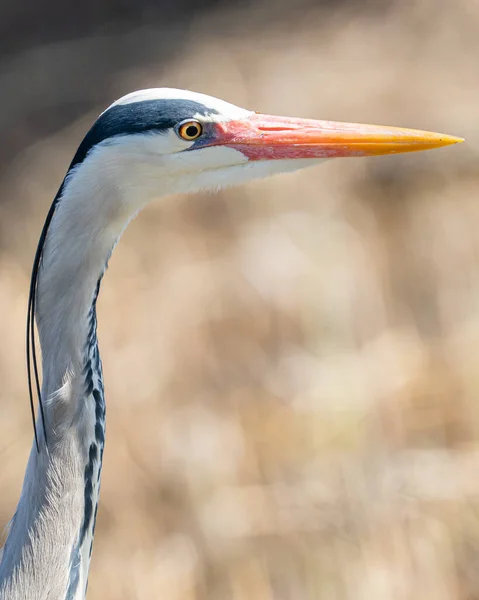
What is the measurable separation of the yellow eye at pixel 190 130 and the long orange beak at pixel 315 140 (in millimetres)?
28

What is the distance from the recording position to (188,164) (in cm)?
121

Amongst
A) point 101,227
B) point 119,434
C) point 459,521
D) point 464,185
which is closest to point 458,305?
point 464,185

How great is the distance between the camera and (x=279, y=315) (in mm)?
2715

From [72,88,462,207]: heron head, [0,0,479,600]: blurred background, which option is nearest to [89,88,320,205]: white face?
[72,88,462,207]: heron head

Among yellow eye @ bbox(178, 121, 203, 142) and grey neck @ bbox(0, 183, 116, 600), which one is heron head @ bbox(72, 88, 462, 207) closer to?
yellow eye @ bbox(178, 121, 203, 142)

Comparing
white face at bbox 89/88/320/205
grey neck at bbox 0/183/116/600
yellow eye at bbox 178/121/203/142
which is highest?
yellow eye at bbox 178/121/203/142

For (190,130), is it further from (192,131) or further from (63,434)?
(63,434)

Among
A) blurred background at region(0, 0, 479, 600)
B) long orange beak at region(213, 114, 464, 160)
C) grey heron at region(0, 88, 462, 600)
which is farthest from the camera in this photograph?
blurred background at region(0, 0, 479, 600)

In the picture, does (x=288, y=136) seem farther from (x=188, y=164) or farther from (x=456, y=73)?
(x=456, y=73)

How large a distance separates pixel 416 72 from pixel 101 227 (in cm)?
259

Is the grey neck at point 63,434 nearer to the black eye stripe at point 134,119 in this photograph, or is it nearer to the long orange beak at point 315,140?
the black eye stripe at point 134,119

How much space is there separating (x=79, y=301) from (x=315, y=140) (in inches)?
15.4

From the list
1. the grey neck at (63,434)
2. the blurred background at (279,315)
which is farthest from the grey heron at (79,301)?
the blurred background at (279,315)

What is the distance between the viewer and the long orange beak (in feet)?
3.98
